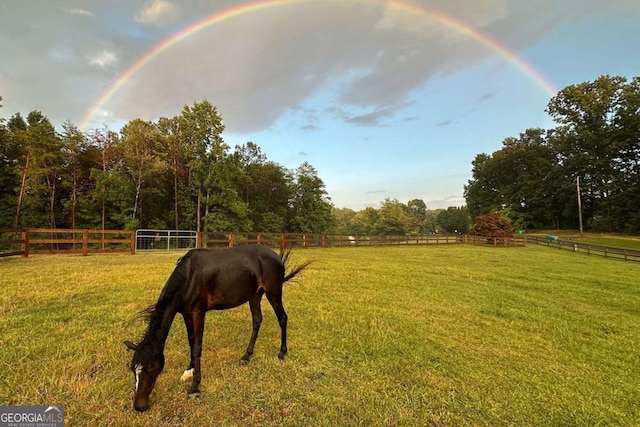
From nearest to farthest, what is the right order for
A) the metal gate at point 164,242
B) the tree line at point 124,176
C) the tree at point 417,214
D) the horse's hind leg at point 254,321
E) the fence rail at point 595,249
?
1. the horse's hind leg at point 254,321
2. the metal gate at point 164,242
3. the fence rail at point 595,249
4. the tree line at point 124,176
5. the tree at point 417,214

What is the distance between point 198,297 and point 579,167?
5914 cm

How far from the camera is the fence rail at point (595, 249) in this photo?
55.3ft

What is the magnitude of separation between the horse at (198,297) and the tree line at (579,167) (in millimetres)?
44886

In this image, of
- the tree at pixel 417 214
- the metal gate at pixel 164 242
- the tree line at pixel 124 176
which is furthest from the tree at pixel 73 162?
the tree at pixel 417 214

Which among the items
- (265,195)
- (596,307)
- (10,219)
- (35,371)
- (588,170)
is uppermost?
(588,170)

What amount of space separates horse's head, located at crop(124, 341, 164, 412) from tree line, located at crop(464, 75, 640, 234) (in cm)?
4611

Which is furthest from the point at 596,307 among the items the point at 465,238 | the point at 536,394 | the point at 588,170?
the point at 588,170

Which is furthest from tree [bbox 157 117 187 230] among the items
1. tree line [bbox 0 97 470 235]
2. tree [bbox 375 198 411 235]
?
tree [bbox 375 198 411 235]

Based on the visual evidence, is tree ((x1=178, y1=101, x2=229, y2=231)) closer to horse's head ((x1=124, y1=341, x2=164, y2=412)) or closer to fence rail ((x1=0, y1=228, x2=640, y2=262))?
fence rail ((x1=0, y1=228, x2=640, y2=262))

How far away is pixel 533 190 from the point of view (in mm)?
52156

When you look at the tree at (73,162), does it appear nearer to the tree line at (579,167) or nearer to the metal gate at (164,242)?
the metal gate at (164,242)

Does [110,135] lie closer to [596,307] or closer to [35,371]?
[35,371]

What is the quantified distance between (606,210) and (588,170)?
7.54 metres

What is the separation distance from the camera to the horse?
7.68 feet
